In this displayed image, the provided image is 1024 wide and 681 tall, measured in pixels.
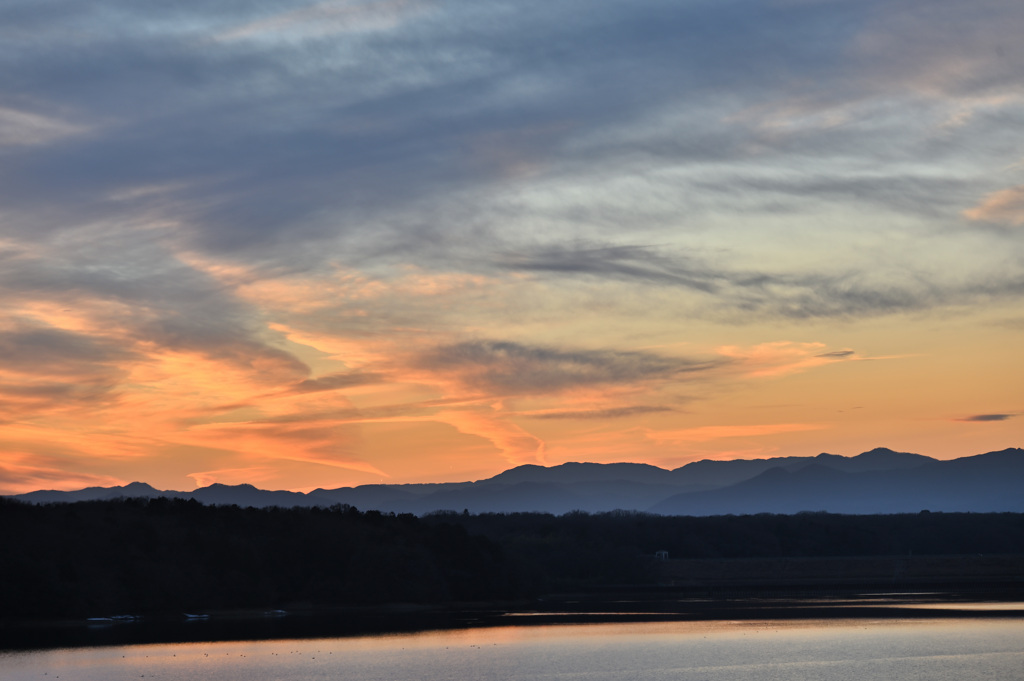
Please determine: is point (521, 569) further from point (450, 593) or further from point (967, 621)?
point (967, 621)

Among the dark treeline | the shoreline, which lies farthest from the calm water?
the dark treeline

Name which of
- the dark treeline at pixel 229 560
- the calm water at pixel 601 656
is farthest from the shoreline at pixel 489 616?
the calm water at pixel 601 656

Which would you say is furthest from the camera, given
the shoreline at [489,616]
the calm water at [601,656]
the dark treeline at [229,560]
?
the dark treeline at [229,560]

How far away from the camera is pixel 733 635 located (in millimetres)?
91000

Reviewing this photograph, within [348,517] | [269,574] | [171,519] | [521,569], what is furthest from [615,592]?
[171,519]

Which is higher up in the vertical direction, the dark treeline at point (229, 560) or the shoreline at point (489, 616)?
the dark treeline at point (229, 560)

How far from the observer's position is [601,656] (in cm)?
7669

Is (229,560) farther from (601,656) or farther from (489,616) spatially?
(601,656)

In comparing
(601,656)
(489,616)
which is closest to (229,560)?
(489,616)

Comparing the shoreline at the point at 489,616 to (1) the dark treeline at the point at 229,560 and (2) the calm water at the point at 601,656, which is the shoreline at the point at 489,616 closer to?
(1) the dark treeline at the point at 229,560

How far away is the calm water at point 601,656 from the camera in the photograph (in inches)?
2628

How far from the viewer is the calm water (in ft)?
219

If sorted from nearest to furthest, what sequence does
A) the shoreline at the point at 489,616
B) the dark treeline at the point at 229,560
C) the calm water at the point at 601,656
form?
the calm water at the point at 601,656 < the shoreline at the point at 489,616 < the dark treeline at the point at 229,560

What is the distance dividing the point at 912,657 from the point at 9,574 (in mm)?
95032
